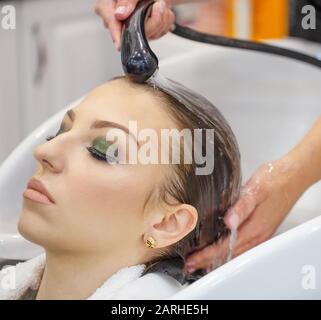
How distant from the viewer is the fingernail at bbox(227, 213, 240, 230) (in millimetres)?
698

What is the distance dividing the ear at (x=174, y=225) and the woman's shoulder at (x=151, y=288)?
3cm

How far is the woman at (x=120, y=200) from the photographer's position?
1.98 ft

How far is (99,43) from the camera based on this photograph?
0.98 meters

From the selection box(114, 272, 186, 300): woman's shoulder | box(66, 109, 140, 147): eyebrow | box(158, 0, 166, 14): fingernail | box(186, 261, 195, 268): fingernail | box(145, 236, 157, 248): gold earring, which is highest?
box(158, 0, 166, 14): fingernail

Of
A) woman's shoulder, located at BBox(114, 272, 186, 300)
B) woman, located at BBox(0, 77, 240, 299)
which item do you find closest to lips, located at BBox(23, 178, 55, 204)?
woman, located at BBox(0, 77, 240, 299)

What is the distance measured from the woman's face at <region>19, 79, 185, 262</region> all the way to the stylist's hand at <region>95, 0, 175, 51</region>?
7cm

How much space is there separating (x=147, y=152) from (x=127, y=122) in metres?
0.03

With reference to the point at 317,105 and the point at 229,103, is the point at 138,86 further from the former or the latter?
the point at 317,105

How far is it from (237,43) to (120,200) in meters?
0.31

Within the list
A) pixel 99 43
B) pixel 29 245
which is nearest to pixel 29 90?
pixel 99 43

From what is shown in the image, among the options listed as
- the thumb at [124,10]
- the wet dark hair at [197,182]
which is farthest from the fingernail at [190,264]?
the thumb at [124,10]

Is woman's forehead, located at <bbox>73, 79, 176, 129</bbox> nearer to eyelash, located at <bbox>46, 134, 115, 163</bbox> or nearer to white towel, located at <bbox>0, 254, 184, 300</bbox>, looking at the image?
eyelash, located at <bbox>46, 134, 115, 163</bbox>

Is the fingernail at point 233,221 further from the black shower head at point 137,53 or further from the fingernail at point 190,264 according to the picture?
the black shower head at point 137,53
